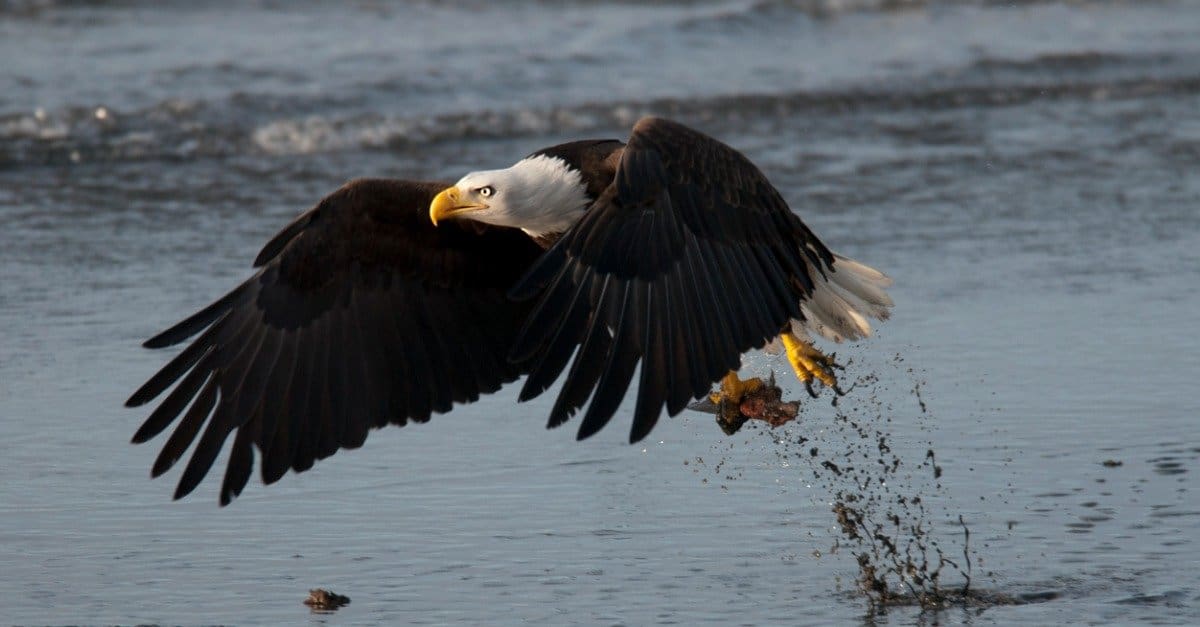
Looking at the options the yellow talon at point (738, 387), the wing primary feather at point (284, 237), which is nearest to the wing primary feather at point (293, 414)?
the wing primary feather at point (284, 237)

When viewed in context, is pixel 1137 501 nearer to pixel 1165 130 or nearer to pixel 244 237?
pixel 244 237

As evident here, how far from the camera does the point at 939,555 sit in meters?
4.89

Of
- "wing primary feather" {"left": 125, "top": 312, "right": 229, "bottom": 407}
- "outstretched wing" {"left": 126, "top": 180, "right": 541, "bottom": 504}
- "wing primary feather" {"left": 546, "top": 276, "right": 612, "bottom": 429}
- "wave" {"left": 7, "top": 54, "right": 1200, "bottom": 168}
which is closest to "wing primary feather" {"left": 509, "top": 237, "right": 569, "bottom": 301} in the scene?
"wing primary feather" {"left": 546, "top": 276, "right": 612, "bottom": 429}

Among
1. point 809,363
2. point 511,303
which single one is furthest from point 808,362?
point 511,303

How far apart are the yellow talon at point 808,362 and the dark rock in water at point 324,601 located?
Result: 1.46 meters

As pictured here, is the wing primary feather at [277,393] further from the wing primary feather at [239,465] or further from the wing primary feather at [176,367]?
the wing primary feather at [176,367]

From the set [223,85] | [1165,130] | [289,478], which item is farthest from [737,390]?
[223,85]

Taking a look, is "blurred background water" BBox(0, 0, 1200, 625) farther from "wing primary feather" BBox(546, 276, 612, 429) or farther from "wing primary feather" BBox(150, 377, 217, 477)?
"wing primary feather" BBox(546, 276, 612, 429)

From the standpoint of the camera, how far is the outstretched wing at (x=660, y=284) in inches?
167

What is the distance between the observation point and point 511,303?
545cm

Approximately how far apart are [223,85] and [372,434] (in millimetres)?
6507

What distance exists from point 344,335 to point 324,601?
87 centimetres

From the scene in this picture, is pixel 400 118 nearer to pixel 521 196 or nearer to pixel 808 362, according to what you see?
pixel 808 362

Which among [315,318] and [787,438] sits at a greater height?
[315,318]
